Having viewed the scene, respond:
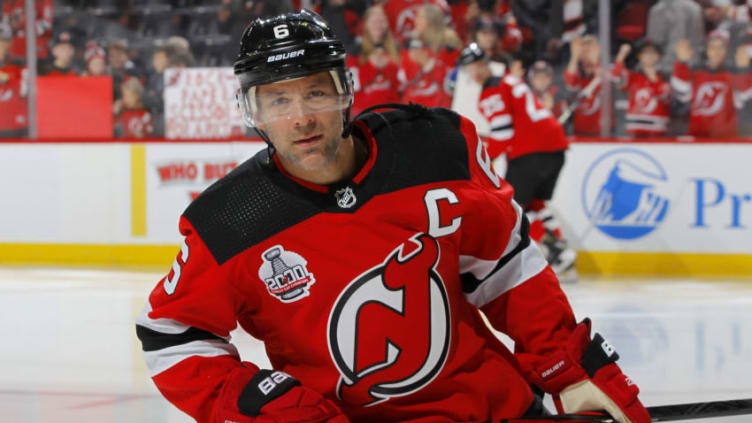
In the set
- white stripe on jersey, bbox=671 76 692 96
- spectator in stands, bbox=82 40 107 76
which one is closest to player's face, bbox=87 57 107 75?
spectator in stands, bbox=82 40 107 76

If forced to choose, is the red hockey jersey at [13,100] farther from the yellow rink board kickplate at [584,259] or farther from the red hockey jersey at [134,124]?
the yellow rink board kickplate at [584,259]

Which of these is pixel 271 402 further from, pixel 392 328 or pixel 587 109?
pixel 587 109

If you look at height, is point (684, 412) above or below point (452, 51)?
below

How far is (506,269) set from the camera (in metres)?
1.79

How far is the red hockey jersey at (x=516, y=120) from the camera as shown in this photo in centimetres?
585

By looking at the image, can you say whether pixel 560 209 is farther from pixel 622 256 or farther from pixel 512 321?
pixel 512 321

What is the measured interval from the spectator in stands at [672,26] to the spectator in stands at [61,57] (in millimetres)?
3780

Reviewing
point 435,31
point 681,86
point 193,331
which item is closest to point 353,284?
point 193,331

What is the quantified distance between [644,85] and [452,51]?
1.20 metres

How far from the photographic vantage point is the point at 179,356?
1635mm

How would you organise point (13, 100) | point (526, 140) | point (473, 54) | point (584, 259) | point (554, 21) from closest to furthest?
point (473, 54), point (526, 140), point (584, 259), point (554, 21), point (13, 100)

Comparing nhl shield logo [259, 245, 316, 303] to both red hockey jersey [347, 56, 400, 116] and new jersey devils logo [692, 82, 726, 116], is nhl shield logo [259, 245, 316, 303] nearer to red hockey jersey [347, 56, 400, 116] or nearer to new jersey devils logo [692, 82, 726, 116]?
new jersey devils logo [692, 82, 726, 116]

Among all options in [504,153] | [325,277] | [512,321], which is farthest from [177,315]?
[504,153]

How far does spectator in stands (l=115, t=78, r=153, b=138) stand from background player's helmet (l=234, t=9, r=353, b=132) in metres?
5.46
